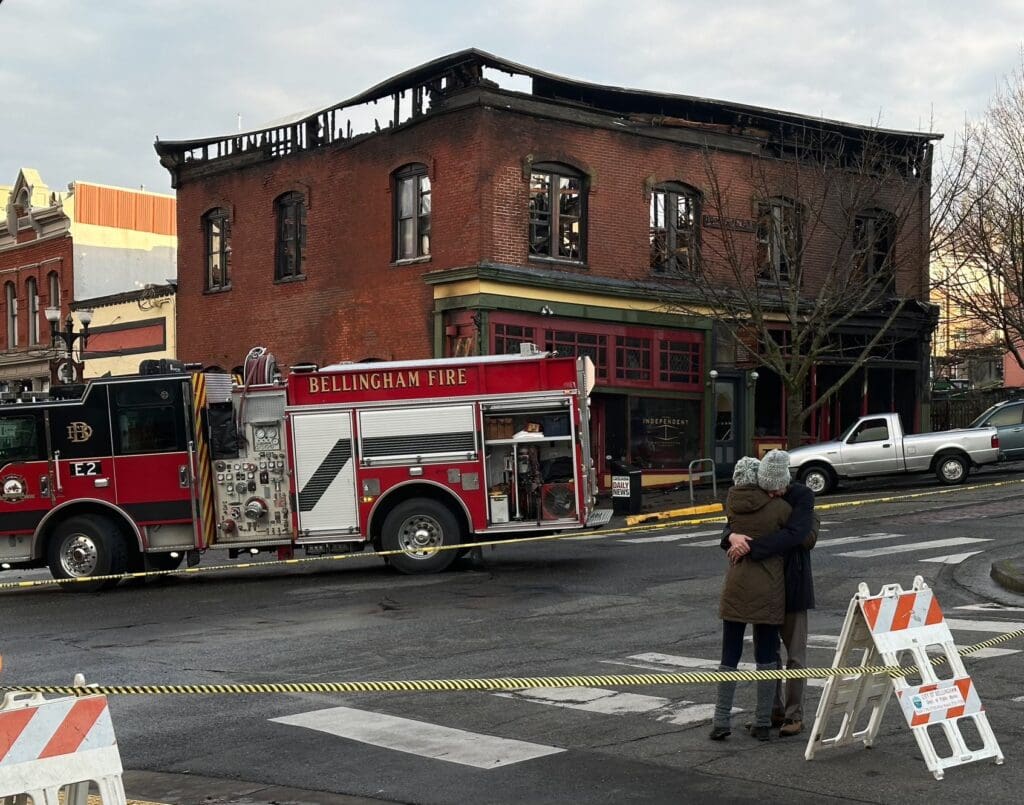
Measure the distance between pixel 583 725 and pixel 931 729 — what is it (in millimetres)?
2144

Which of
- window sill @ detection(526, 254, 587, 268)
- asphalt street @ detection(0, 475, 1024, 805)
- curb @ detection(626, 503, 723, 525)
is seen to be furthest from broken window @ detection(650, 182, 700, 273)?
asphalt street @ detection(0, 475, 1024, 805)

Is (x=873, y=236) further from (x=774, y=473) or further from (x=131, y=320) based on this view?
(x=774, y=473)

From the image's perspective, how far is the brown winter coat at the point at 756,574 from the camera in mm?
7672

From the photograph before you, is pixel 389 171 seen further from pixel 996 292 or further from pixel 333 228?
pixel 996 292

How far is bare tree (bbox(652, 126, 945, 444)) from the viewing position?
2886 centimetres

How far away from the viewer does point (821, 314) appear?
2861 cm

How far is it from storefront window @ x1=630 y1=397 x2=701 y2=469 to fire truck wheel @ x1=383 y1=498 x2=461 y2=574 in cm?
1302

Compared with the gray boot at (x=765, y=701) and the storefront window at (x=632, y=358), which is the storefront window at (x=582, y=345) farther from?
the gray boot at (x=765, y=701)

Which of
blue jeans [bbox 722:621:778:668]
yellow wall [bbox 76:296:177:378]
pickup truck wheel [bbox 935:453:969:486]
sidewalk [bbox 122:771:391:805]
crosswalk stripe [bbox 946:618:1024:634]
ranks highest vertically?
yellow wall [bbox 76:296:177:378]

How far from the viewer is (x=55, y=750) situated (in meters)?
4.83

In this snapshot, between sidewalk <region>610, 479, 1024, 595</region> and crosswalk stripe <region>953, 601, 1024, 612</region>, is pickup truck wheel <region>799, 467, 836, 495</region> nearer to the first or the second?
sidewalk <region>610, 479, 1024, 595</region>

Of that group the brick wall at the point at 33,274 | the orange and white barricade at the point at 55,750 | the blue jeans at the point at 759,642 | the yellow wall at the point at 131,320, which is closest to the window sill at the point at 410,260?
the yellow wall at the point at 131,320

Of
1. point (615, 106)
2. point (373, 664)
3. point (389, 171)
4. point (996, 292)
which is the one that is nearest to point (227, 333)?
point (389, 171)

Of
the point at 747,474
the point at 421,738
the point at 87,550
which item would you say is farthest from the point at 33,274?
the point at 747,474
